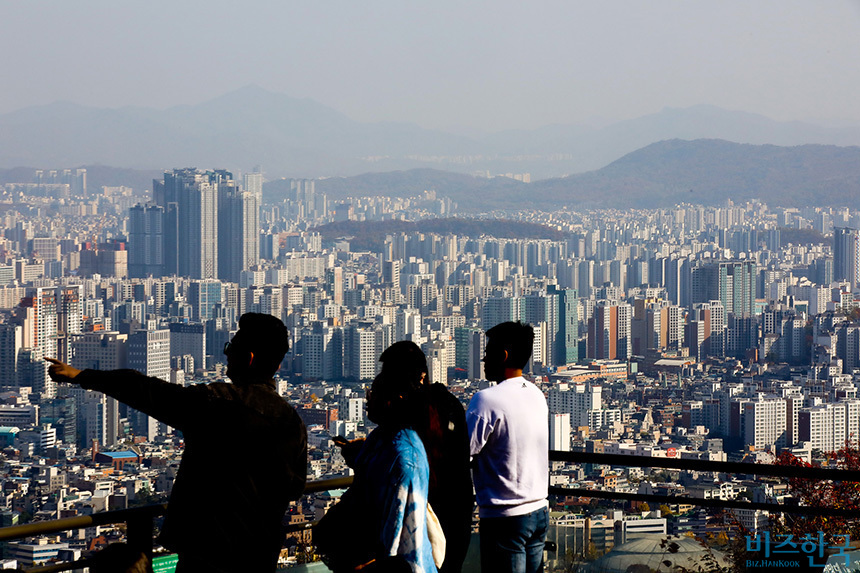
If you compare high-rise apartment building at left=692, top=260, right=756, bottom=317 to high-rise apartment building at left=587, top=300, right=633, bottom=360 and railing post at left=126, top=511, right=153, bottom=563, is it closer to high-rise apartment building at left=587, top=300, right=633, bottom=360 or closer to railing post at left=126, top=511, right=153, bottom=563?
high-rise apartment building at left=587, top=300, right=633, bottom=360

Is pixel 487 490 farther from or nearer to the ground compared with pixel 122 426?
farther from the ground

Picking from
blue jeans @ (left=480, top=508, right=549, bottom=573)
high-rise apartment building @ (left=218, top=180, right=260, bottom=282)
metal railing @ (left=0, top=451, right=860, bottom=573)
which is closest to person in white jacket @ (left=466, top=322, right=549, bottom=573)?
blue jeans @ (left=480, top=508, right=549, bottom=573)

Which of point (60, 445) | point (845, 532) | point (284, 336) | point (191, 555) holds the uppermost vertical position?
point (284, 336)

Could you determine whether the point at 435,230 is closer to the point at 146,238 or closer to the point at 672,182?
the point at 672,182

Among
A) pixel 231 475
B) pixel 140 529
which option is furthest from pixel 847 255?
pixel 231 475

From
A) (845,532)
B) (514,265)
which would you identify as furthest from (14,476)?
(514,265)

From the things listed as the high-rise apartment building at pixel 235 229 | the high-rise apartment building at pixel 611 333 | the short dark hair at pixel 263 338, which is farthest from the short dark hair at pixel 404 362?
the high-rise apartment building at pixel 235 229

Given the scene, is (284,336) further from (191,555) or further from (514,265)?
(514,265)
